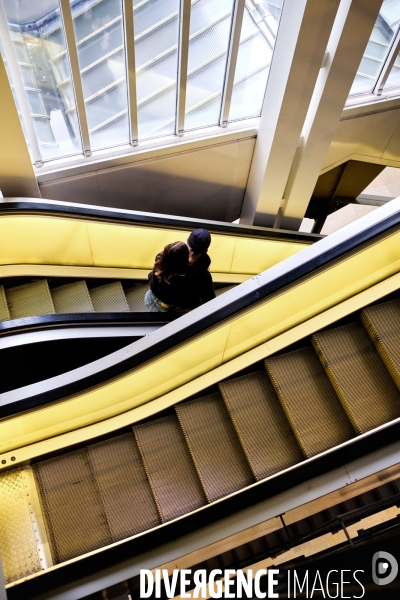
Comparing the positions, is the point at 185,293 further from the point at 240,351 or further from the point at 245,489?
the point at 245,489

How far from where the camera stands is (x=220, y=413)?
4680mm

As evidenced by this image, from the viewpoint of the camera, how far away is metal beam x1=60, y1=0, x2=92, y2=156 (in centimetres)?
498

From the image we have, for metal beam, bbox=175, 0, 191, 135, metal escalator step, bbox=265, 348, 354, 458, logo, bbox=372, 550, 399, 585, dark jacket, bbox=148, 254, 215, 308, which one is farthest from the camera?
metal beam, bbox=175, 0, 191, 135

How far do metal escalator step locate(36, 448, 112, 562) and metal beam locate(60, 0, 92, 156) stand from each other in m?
3.68

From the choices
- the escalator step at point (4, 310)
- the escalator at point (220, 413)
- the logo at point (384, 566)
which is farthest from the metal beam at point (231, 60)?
the logo at point (384, 566)

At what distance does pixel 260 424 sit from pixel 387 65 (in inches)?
209

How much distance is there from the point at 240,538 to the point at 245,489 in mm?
454

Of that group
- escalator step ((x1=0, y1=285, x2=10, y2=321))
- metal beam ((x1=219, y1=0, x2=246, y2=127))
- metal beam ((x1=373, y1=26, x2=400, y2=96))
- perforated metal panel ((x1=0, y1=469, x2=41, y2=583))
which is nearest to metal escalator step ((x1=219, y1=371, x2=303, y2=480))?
perforated metal panel ((x1=0, y1=469, x2=41, y2=583))

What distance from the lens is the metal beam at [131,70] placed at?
5.23 meters

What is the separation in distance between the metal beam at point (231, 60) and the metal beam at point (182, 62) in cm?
54

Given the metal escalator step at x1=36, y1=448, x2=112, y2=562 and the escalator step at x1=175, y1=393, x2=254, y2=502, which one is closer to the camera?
the metal escalator step at x1=36, y1=448, x2=112, y2=562

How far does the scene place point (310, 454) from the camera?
4.18 m

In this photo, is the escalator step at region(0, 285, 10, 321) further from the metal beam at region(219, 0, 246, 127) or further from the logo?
the logo

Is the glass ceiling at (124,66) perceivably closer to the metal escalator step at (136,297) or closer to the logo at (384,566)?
the metal escalator step at (136,297)
